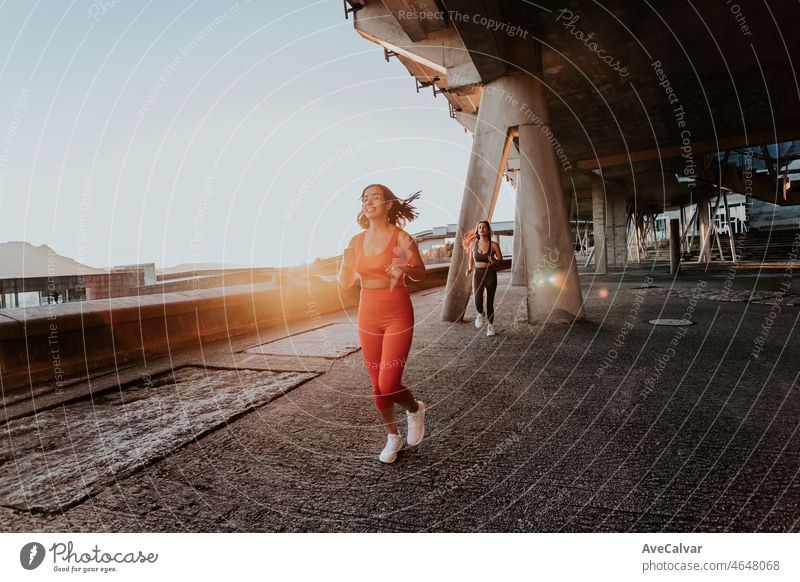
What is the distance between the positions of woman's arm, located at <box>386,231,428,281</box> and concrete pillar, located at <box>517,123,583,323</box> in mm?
6326

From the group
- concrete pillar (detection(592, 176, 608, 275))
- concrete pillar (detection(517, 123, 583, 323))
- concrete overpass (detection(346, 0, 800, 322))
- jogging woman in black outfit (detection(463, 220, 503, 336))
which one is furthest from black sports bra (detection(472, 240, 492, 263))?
concrete pillar (detection(592, 176, 608, 275))

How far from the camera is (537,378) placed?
16.1ft

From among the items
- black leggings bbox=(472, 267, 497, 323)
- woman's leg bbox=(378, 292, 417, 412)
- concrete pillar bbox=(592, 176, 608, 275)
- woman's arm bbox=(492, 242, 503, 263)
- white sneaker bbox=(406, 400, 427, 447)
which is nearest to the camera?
woman's leg bbox=(378, 292, 417, 412)

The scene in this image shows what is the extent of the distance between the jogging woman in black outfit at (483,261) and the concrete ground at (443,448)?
7.25 ft

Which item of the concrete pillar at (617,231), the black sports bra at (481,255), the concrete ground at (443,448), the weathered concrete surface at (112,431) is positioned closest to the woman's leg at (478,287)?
the black sports bra at (481,255)

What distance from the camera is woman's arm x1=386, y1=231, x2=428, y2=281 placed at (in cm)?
284

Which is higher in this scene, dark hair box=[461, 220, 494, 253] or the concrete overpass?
the concrete overpass

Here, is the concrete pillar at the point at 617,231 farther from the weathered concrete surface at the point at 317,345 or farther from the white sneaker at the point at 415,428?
the white sneaker at the point at 415,428

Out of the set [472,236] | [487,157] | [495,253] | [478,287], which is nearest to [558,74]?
[487,157]

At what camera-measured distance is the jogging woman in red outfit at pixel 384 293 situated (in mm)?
2883

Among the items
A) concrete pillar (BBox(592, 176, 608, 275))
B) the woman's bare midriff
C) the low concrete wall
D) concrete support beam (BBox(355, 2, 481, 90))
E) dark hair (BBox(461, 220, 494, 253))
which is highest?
concrete support beam (BBox(355, 2, 481, 90))

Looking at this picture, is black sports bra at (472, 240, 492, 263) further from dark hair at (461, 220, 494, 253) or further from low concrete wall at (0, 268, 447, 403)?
low concrete wall at (0, 268, 447, 403)

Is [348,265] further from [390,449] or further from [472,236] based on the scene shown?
[472,236]

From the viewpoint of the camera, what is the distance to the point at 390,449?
302 centimetres
